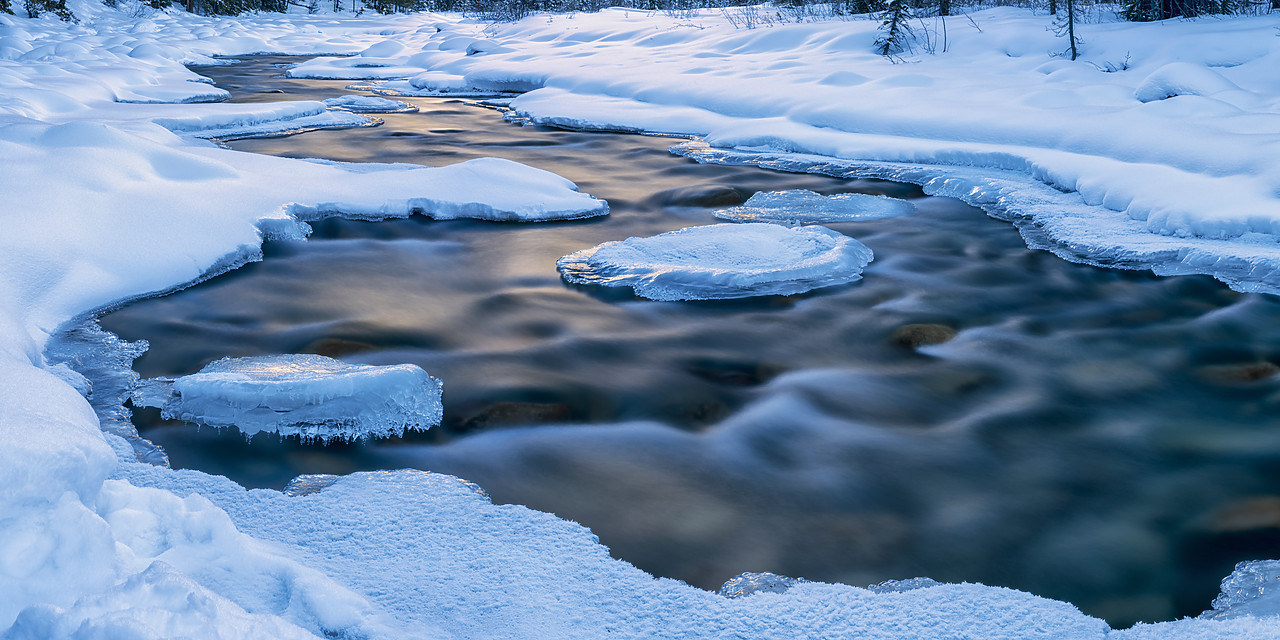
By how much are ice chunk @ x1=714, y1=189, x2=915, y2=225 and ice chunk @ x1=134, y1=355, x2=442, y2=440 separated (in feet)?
8.37

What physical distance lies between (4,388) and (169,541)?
0.58 m

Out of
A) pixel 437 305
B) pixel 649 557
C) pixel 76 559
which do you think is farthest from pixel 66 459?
pixel 437 305

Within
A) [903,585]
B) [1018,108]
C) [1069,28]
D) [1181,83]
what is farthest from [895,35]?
[903,585]

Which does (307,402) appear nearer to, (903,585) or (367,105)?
(903,585)

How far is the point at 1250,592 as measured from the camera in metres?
1.78

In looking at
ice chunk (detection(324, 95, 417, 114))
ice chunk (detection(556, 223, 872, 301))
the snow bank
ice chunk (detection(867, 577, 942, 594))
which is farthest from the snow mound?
ice chunk (detection(324, 95, 417, 114))

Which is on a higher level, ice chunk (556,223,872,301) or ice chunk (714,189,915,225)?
ice chunk (714,189,915,225)

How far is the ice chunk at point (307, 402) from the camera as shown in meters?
2.29

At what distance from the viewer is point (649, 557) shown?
1876 millimetres

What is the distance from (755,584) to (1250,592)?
1.02 m

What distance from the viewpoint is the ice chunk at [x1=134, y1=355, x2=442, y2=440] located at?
229 centimetres

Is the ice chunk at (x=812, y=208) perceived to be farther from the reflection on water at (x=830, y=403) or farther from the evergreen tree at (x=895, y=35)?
the evergreen tree at (x=895, y=35)

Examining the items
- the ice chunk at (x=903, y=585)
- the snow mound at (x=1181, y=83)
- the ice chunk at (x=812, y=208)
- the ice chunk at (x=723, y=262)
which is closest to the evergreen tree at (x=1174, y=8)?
the snow mound at (x=1181, y=83)

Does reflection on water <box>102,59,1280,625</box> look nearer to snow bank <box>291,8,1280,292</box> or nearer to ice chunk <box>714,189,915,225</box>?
ice chunk <box>714,189,915,225</box>
